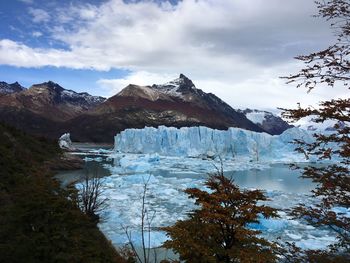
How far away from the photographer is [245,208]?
6.54 m

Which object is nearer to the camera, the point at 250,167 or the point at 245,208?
the point at 245,208

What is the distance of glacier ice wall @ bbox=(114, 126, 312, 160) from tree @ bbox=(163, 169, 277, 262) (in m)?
54.2

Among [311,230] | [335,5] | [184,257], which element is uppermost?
[335,5]

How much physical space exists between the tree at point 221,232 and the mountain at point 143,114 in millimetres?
126512

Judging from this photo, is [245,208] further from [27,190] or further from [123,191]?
[123,191]

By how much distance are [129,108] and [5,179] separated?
14521cm

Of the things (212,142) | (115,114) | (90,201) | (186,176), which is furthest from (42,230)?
(115,114)

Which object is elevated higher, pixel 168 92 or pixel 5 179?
pixel 168 92

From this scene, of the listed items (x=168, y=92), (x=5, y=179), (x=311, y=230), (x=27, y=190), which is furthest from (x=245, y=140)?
(x=168, y=92)

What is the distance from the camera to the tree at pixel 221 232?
20.7ft

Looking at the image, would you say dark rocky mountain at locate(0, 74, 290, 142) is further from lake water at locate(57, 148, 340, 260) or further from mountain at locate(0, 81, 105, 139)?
lake water at locate(57, 148, 340, 260)

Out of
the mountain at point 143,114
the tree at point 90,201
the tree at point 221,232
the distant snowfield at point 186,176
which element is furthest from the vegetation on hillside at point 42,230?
the mountain at point 143,114

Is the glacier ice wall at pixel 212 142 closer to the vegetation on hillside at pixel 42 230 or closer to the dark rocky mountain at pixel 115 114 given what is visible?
the vegetation on hillside at pixel 42 230

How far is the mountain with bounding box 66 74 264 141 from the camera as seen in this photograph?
141875mm
